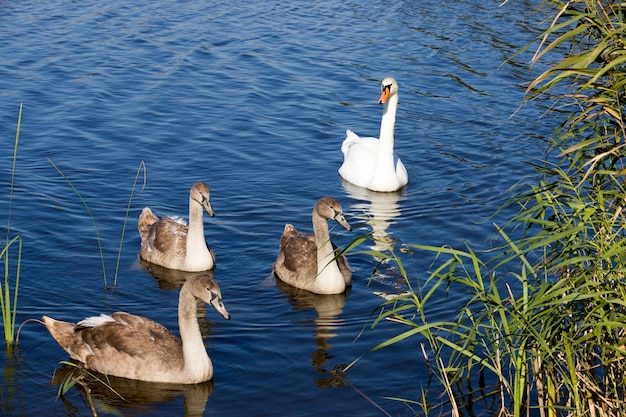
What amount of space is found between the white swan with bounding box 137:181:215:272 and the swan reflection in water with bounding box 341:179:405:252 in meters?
2.28

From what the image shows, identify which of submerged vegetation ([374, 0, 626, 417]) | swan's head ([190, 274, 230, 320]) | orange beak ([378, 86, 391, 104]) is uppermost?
submerged vegetation ([374, 0, 626, 417])

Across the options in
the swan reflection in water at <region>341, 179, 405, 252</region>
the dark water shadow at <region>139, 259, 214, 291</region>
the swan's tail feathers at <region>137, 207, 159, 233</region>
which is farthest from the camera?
the swan reflection in water at <region>341, 179, 405, 252</region>

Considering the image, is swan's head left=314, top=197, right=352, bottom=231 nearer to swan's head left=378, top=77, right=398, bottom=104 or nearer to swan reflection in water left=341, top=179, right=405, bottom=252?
swan reflection in water left=341, top=179, right=405, bottom=252

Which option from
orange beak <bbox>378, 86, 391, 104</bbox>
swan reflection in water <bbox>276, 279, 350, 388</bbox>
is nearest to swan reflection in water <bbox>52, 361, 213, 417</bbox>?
swan reflection in water <bbox>276, 279, 350, 388</bbox>

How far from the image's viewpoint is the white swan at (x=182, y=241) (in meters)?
11.0

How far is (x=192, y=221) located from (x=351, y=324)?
88.2 inches

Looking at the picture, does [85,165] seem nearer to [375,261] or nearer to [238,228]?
[238,228]

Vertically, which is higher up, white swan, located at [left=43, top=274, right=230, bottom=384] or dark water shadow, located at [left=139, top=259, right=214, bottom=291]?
white swan, located at [left=43, top=274, right=230, bottom=384]

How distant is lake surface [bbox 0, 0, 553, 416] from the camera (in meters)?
8.91

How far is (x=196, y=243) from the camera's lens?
36.0ft

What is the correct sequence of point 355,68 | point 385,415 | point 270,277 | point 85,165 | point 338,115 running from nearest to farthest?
point 385,415, point 270,277, point 85,165, point 338,115, point 355,68

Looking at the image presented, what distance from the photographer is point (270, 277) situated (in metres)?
11.1

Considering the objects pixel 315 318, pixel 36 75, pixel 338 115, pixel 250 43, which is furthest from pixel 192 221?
pixel 250 43

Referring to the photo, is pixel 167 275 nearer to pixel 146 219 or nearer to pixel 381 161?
pixel 146 219
